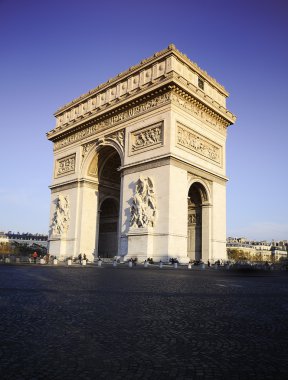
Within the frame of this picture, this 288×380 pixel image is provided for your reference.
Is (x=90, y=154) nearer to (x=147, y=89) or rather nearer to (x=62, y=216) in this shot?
(x=62, y=216)

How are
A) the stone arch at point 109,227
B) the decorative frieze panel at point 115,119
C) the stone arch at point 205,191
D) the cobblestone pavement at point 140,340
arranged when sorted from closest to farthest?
the cobblestone pavement at point 140,340
the decorative frieze panel at point 115,119
the stone arch at point 205,191
the stone arch at point 109,227

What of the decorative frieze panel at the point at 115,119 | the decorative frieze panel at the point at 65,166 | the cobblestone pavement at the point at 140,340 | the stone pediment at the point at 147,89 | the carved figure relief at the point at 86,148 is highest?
the stone pediment at the point at 147,89

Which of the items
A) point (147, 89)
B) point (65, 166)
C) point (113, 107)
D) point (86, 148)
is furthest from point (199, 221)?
point (65, 166)

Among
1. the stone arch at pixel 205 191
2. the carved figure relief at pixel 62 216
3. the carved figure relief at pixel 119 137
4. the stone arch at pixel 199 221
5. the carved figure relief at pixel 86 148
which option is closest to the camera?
the stone arch at pixel 205 191

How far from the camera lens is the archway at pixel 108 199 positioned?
3225 centimetres

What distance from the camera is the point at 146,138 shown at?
26.6 metres

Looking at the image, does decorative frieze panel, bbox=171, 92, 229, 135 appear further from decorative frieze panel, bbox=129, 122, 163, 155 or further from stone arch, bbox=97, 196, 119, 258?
stone arch, bbox=97, 196, 119, 258

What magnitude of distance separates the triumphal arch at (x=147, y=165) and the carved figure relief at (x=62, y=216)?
9cm

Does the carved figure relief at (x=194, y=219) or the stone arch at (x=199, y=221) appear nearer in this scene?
the stone arch at (x=199, y=221)

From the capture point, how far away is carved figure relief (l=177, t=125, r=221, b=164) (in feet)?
84.9

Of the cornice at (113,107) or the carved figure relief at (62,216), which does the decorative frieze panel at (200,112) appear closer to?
the cornice at (113,107)

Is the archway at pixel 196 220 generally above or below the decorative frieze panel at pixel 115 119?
below

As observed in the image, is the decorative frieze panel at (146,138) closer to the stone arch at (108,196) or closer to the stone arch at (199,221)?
the stone arch at (108,196)

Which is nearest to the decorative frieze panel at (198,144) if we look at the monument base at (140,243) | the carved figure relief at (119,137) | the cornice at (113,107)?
the cornice at (113,107)
